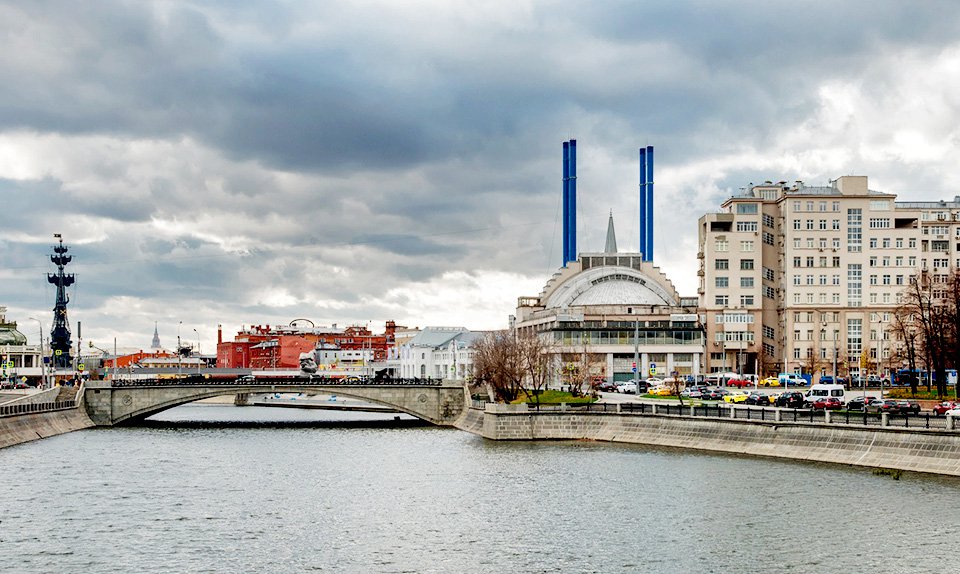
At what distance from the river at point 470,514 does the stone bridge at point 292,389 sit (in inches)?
1472

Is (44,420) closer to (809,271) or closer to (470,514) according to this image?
(470,514)

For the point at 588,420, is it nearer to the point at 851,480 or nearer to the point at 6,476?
the point at 851,480

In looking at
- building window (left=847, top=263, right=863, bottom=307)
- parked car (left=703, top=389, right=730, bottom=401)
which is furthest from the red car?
building window (left=847, top=263, right=863, bottom=307)

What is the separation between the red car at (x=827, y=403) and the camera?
86875mm

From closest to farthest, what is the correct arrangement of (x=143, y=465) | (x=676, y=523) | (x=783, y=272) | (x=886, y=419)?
(x=676, y=523) < (x=886, y=419) < (x=143, y=465) < (x=783, y=272)

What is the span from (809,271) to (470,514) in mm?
119450

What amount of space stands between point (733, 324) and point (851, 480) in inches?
4184

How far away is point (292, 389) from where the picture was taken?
129 meters

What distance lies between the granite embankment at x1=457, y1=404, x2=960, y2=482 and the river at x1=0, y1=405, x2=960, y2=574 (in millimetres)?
1683

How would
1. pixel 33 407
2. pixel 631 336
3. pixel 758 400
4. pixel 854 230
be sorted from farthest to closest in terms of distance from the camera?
pixel 631 336 → pixel 854 230 → pixel 33 407 → pixel 758 400

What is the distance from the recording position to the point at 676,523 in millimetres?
53500

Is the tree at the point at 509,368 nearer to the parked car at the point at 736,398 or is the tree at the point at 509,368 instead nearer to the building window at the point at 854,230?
the parked car at the point at 736,398

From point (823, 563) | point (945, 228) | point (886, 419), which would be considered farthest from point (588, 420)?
point (945, 228)

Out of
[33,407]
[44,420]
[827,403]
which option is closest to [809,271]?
[827,403]
